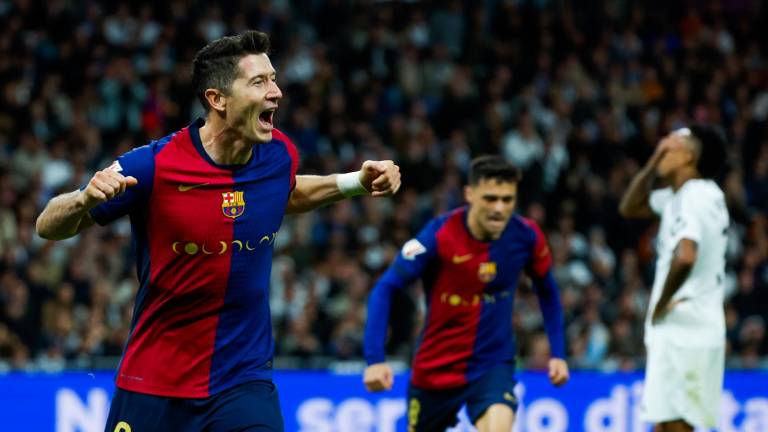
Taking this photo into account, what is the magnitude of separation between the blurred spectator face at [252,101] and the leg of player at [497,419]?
279 centimetres

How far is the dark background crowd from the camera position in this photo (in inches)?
512

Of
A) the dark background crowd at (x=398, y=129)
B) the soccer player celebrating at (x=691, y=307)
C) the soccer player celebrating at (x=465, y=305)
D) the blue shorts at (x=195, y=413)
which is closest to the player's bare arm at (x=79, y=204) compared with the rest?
the blue shorts at (x=195, y=413)

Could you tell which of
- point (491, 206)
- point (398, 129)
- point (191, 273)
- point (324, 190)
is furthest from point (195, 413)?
point (398, 129)

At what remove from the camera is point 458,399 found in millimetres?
7586

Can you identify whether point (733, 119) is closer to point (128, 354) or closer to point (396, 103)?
point (396, 103)

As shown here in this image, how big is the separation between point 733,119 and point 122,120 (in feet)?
27.7

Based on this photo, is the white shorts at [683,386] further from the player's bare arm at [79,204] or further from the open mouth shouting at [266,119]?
the player's bare arm at [79,204]

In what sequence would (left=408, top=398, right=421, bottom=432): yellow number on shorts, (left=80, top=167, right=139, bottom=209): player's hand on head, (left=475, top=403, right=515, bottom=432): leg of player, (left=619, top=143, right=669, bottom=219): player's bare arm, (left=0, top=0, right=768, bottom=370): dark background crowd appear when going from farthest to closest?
(left=0, top=0, right=768, bottom=370): dark background crowd
(left=619, top=143, right=669, bottom=219): player's bare arm
(left=408, top=398, right=421, bottom=432): yellow number on shorts
(left=475, top=403, right=515, bottom=432): leg of player
(left=80, top=167, right=139, bottom=209): player's hand on head

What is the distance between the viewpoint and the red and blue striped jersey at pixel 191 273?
201 inches

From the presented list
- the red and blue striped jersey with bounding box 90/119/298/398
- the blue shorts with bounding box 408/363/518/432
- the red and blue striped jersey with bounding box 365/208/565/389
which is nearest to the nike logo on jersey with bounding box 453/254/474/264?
the red and blue striped jersey with bounding box 365/208/565/389

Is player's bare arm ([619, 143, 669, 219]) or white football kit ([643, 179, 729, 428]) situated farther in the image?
player's bare arm ([619, 143, 669, 219])

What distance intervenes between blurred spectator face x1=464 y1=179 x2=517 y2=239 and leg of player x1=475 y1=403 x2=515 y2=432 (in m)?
1.02

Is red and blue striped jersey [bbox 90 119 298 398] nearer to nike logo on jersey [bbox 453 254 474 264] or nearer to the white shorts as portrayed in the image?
nike logo on jersey [bbox 453 254 474 264]

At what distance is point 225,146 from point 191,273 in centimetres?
54
